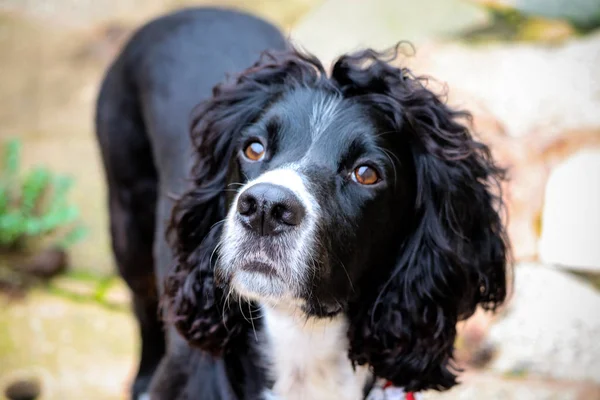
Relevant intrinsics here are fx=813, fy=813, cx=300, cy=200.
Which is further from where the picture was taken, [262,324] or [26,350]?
[26,350]

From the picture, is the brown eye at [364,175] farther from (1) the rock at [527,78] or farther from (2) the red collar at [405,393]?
(1) the rock at [527,78]

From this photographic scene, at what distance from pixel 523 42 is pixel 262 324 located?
14.0 ft

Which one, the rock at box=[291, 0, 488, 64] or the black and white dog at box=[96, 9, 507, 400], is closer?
the black and white dog at box=[96, 9, 507, 400]

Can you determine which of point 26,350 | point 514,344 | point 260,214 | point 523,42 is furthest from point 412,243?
point 523,42

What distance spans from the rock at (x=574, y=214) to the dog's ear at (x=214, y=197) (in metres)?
2.62

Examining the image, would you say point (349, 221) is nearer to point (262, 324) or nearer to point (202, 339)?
point (262, 324)

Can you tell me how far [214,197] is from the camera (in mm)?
2963

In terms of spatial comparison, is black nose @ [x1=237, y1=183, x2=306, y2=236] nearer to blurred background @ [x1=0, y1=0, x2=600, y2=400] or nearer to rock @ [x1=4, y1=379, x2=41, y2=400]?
blurred background @ [x1=0, y1=0, x2=600, y2=400]

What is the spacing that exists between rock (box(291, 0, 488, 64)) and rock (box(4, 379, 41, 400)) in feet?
10.2

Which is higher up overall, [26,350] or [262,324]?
[262,324]

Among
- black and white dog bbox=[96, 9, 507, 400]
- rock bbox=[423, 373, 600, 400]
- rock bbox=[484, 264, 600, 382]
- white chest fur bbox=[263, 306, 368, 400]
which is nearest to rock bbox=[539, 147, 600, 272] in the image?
rock bbox=[484, 264, 600, 382]

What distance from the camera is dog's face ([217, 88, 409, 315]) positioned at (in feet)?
7.70

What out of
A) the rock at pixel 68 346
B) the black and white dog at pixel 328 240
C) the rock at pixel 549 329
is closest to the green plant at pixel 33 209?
the rock at pixel 68 346

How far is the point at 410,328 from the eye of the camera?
2.88 metres
